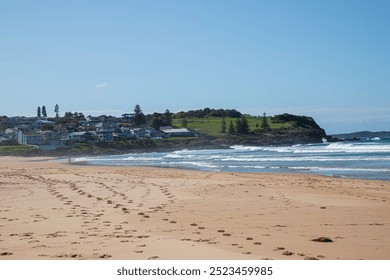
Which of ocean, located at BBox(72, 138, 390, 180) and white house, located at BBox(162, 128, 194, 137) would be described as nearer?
ocean, located at BBox(72, 138, 390, 180)

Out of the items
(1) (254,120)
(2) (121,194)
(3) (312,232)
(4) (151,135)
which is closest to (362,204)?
(3) (312,232)

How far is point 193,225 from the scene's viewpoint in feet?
30.3

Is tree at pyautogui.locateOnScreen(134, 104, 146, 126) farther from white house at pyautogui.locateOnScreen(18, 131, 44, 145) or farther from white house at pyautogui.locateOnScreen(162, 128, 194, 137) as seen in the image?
white house at pyautogui.locateOnScreen(18, 131, 44, 145)

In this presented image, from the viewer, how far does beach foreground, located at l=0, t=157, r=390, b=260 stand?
6.82m

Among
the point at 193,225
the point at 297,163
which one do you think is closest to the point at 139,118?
the point at 297,163

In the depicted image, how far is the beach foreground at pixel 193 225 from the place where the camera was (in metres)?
6.82

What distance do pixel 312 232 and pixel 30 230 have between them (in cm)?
496

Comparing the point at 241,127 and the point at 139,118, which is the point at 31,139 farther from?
the point at 241,127

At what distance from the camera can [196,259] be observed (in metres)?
6.18

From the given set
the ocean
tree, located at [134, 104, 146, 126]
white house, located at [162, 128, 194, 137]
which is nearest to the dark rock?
the ocean

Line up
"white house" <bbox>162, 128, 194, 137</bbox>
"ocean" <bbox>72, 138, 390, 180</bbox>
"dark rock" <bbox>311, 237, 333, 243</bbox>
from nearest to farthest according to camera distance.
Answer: "dark rock" <bbox>311, 237, 333, 243</bbox> → "ocean" <bbox>72, 138, 390, 180</bbox> → "white house" <bbox>162, 128, 194, 137</bbox>

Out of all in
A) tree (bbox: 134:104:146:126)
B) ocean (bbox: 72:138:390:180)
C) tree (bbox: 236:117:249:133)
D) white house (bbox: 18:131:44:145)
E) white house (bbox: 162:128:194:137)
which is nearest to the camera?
ocean (bbox: 72:138:390:180)

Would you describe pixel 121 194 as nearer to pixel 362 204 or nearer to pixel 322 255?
pixel 362 204

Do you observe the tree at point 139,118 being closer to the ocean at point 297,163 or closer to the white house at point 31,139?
the white house at point 31,139
